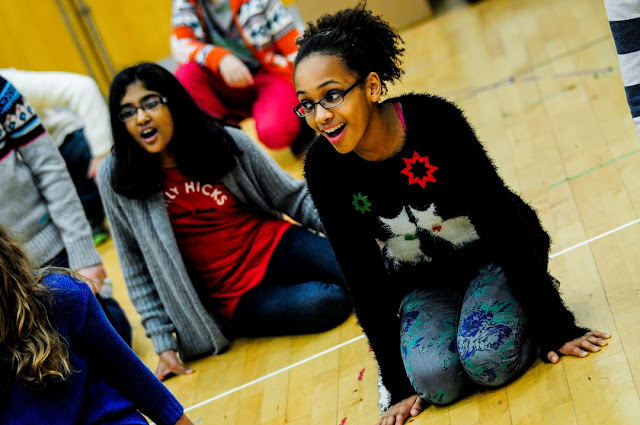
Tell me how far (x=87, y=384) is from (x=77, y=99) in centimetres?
223

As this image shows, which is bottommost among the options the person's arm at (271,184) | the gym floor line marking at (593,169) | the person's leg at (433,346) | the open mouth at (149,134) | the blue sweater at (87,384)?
the gym floor line marking at (593,169)

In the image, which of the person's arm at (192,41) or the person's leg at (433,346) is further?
the person's arm at (192,41)

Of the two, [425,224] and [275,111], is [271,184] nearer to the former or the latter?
[425,224]

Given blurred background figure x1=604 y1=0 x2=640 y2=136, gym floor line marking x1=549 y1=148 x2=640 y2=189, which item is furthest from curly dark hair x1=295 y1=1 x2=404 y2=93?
gym floor line marking x1=549 y1=148 x2=640 y2=189

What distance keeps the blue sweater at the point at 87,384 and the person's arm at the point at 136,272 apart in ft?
3.25

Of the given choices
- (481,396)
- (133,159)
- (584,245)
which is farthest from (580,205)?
(133,159)

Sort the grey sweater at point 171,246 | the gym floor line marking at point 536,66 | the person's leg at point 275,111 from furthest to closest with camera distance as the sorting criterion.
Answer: the gym floor line marking at point 536,66, the person's leg at point 275,111, the grey sweater at point 171,246

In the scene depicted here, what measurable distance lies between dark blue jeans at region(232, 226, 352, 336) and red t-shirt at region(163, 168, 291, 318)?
0.04 m

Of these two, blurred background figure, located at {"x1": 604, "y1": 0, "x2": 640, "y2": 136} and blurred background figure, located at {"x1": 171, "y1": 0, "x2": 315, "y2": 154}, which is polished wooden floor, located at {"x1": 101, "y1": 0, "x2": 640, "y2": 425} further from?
blurred background figure, located at {"x1": 604, "y1": 0, "x2": 640, "y2": 136}

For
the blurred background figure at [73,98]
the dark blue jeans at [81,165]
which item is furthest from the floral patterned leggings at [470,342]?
the dark blue jeans at [81,165]

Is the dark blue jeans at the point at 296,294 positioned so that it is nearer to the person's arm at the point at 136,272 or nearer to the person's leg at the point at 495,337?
the person's arm at the point at 136,272

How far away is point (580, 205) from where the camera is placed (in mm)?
2678

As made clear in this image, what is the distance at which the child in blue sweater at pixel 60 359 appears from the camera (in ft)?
5.02

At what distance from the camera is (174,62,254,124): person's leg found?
404 cm
